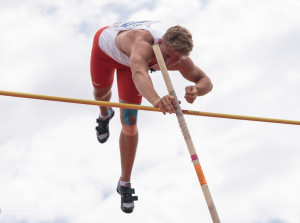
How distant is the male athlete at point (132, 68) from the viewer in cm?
593

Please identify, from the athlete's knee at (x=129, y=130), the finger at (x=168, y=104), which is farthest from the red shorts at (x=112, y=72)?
the finger at (x=168, y=104)

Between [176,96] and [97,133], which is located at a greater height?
[97,133]

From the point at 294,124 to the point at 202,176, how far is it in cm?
212

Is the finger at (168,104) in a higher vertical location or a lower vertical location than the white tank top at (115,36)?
lower

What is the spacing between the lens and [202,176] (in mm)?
5578

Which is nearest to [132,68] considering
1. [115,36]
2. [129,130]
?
[115,36]

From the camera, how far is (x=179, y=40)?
607 cm

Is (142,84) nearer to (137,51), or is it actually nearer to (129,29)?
(137,51)

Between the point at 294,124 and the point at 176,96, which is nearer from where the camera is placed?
the point at 176,96

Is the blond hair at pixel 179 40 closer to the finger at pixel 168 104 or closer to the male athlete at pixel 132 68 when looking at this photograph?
the male athlete at pixel 132 68

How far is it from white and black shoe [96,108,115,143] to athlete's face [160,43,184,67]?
82.9 inches

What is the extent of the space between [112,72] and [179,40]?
4.68 feet

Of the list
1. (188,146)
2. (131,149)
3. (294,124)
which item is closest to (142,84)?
(188,146)

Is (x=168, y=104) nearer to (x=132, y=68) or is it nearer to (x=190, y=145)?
(x=190, y=145)
